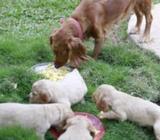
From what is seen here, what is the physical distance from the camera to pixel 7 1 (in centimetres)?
834

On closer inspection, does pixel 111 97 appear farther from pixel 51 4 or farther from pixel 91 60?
pixel 51 4

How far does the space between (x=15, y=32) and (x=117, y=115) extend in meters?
2.54

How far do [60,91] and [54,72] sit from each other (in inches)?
32.5

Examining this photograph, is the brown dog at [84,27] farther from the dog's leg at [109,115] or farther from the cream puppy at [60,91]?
the dog's leg at [109,115]

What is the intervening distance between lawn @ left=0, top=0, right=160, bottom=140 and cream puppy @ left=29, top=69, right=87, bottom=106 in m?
0.21

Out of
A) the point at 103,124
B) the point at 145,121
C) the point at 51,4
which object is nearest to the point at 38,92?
the point at 103,124

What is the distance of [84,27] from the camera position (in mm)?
6301

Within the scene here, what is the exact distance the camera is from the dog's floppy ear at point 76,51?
236 inches

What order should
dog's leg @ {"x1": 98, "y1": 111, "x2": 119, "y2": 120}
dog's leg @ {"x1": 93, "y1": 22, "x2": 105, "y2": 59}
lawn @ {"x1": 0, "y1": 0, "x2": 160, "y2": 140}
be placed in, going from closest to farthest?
1. dog's leg @ {"x1": 98, "y1": 111, "x2": 119, "y2": 120}
2. lawn @ {"x1": 0, "y1": 0, "x2": 160, "y2": 140}
3. dog's leg @ {"x1": 93, "y1": 22, "x2": 105, "y2": 59}

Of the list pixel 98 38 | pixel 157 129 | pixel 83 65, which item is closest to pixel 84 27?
pixel 98 38

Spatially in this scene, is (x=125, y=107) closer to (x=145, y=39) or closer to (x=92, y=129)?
(x=92, y=129)

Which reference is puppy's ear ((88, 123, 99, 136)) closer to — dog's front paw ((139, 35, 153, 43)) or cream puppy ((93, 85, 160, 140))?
cream puppy ((93, 85, 160, 140))

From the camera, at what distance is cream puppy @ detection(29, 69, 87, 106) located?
5.11 meters

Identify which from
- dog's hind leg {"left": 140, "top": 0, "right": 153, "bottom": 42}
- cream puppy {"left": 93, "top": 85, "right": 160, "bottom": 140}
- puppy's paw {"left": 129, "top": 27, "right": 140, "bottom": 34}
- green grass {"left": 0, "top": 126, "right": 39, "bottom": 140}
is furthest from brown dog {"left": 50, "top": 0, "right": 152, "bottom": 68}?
green grass {"left": 0, "top": 126, "right": 39, "bottom": 140}
